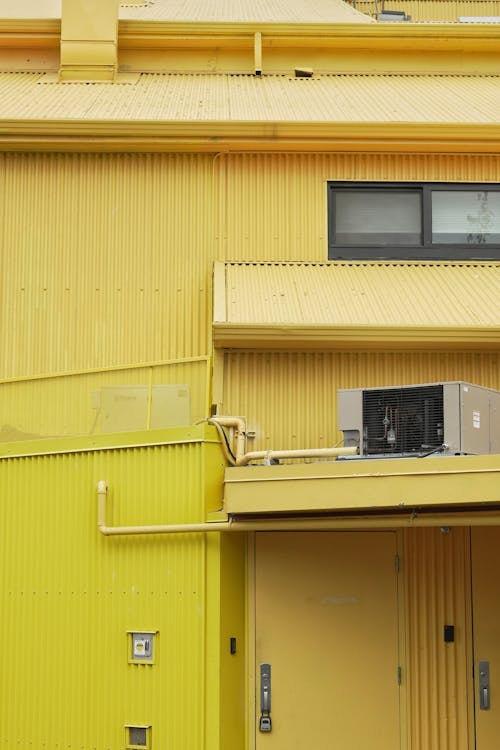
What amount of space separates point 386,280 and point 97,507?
458cm

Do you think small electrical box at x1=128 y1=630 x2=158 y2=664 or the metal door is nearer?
small electrical box at x1=128 y1=630 x2=158 y2=664

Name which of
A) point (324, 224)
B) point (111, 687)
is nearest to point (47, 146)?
point (324, 224)

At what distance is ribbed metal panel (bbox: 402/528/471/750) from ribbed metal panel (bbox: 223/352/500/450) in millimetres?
1833

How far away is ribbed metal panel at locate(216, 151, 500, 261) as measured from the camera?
13.4 m

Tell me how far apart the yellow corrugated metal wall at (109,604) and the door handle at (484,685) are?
235 cm

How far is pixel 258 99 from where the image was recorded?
14617mm

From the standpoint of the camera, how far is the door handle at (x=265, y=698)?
411 inches

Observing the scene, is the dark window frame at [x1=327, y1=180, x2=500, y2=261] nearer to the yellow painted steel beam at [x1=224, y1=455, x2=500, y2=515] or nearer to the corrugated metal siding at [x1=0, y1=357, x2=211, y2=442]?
the corrugated metal siding at [x1=0, y1=357, x2=211, y2=442]

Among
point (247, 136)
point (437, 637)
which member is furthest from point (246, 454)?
point (247, 136)

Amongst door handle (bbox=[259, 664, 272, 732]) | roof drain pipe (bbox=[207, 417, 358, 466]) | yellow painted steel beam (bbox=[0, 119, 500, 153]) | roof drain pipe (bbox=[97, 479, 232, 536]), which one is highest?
yellow painted steel beam (bbox=[0, 119, 500, 153])

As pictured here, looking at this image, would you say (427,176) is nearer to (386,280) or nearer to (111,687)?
(386,280)

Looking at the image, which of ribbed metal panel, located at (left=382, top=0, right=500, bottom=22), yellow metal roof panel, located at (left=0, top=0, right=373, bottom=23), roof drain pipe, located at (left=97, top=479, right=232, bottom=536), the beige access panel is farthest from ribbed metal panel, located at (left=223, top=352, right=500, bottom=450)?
ribbed metal panel, located at (left=382, top=0, right=500, bottom=22)

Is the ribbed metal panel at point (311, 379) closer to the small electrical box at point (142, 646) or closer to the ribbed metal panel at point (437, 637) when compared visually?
the ribbed metal panel at point (437, 637)

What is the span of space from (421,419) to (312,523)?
1.42 metres
